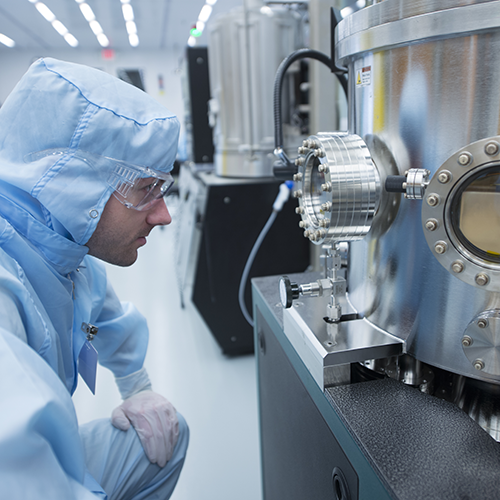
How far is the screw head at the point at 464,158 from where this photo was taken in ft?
Result: 1.39

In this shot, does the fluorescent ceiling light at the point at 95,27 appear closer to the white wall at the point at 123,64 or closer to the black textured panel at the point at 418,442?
the white wall at the point at 123,64

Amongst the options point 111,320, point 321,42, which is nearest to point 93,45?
point 321,42

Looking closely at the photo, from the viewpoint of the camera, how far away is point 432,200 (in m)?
0.46

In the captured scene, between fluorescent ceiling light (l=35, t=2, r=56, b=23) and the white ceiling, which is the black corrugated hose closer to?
the white ceiling

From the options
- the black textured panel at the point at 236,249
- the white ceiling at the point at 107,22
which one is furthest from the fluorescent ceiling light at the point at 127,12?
the black textured panel at the point at 236,249

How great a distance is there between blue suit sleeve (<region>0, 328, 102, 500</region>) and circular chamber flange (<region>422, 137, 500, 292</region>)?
0.49 m

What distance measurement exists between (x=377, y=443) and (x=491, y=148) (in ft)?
1.10

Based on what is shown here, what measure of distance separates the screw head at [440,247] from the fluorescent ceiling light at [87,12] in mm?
6005

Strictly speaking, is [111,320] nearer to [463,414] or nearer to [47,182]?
[47,182]

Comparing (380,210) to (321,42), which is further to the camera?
(321,42)

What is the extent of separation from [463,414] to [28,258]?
68 centimetres

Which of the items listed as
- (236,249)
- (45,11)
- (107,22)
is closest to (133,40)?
(107,22)

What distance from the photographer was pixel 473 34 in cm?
42

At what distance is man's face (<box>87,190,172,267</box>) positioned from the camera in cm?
75
